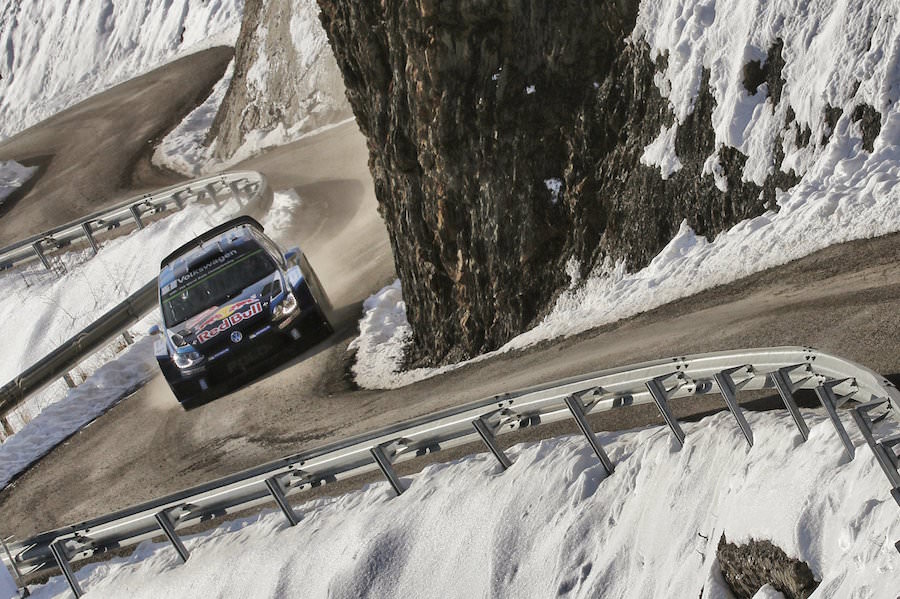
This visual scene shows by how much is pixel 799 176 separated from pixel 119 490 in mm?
8995

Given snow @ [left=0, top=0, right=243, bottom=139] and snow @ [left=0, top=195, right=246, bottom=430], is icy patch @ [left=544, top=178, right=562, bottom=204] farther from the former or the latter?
snow @ [left=0, top=0, right=243, bottom=139]

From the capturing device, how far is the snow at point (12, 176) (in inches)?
1441

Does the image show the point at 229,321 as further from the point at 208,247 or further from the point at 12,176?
the point at 12,176

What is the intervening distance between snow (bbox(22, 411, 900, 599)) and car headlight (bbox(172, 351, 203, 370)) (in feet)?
15.4

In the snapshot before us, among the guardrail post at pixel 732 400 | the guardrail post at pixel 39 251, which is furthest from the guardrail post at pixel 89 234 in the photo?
the guardrail post at pixel 732 400

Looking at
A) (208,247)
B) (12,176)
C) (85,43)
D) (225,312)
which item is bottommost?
(225,312)

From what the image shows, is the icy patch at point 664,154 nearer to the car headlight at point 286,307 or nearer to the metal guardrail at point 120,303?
the car headlight at point 286,307

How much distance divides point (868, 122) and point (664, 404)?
4811mm

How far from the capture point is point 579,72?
45.5 ft

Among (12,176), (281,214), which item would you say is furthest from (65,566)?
(12,176)

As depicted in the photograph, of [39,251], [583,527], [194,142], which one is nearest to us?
[583,527]

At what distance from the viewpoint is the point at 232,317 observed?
1455cm

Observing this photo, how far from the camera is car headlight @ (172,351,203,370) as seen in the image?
14.6 metres

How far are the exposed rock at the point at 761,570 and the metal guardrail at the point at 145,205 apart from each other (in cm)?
1911
